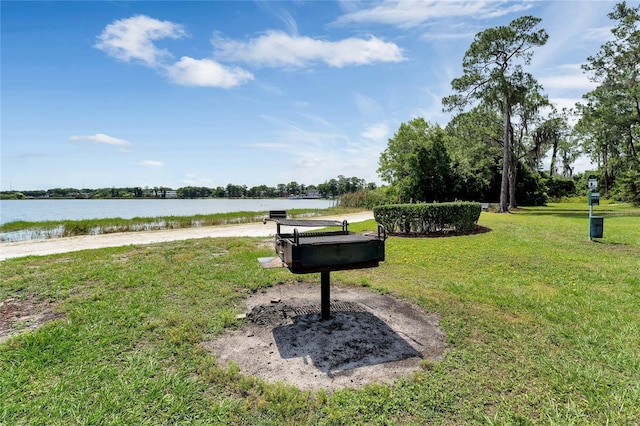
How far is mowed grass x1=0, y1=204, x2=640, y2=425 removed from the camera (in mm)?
2223

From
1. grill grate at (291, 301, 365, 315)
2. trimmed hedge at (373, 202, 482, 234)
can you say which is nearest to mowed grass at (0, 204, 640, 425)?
grill grate at (291, 301, 365, 315)

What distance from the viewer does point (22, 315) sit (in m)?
3.87

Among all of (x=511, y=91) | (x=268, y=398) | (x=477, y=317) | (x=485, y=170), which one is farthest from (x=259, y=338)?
(x=485, y=170)

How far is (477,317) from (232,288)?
3.34 meters

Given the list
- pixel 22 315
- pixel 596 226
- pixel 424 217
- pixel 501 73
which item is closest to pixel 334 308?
pixel 22 315

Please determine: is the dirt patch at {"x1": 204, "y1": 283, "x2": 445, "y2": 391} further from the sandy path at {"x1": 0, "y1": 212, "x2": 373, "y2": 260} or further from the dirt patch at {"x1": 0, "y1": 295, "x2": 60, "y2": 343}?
the sandy path at {"x1": 0, "y1": 212, "x2": 373, "y2": 260}

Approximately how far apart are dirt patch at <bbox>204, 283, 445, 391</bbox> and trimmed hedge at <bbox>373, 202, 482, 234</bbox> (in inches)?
267

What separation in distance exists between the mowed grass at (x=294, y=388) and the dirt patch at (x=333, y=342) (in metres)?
0.15

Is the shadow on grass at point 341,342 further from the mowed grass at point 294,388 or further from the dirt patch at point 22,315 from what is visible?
the dirt patch at point 22,315

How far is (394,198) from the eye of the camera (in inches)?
1080

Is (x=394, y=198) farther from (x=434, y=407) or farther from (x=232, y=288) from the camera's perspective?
(x=434, y=407)

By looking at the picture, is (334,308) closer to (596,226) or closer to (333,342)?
(333,342)

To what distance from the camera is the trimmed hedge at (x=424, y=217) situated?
425 inches

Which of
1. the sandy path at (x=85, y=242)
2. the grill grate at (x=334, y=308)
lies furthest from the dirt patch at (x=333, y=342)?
the sandy path at (x=85, y=242)
